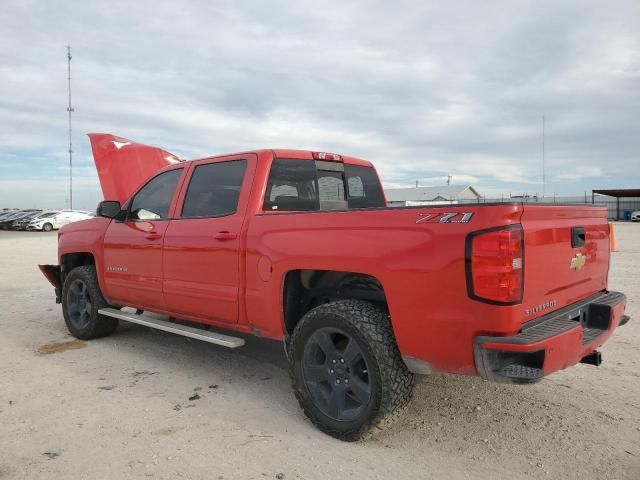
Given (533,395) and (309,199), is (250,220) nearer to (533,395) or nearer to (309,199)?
(309,199)

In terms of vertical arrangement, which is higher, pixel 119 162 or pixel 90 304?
pixel 119 162

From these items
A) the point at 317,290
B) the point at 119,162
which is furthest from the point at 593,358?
the point at 119,162

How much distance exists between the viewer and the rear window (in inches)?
169

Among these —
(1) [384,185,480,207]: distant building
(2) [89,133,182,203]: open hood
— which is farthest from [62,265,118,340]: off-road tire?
(1) [384,185,480,207]: distant building

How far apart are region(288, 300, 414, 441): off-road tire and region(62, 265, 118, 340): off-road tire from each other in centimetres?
326

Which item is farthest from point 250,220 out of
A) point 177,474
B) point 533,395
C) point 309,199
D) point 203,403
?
point 533,395

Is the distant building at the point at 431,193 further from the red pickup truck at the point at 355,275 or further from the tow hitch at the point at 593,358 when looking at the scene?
the tow hitch at the point at 593,358

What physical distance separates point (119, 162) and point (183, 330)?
343cm

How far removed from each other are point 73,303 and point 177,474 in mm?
3899

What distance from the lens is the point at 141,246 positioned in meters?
5.02

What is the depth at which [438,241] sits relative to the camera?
2814 millimetres

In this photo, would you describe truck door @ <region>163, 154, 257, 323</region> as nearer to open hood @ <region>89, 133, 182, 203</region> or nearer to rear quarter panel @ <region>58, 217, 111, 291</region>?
rear quarter panel @ <region>58, 217, 111, 291</region>

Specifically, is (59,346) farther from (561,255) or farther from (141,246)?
(561,255)

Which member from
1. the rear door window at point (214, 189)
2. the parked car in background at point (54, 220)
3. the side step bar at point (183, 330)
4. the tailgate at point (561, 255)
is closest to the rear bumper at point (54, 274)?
the side step bar at point (183, 330)
